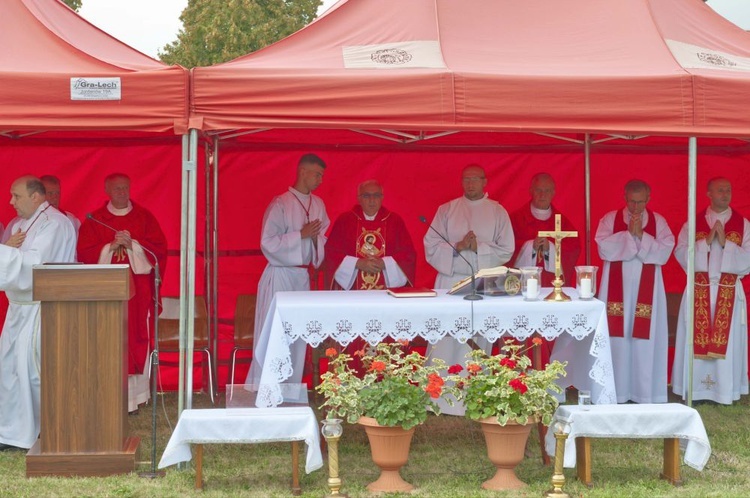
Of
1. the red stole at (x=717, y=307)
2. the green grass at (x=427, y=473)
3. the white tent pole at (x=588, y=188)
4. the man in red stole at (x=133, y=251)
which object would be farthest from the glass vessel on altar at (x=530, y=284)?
the man in red stole at (x=133, y=251)

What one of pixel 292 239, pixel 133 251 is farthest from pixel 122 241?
pixel 292 239

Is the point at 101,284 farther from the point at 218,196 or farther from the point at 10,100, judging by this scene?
the point at 218,196

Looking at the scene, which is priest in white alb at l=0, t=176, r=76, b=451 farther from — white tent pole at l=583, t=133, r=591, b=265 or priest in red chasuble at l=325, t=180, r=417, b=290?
white tent pole at l=583, t=133, r=591, b=265

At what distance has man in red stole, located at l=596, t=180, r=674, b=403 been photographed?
8.11 meters

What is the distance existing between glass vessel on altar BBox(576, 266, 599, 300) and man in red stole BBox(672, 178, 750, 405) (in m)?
2.36

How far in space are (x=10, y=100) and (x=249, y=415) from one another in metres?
2.33

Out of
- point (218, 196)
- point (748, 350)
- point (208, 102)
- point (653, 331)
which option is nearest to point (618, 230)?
point (653, 331)

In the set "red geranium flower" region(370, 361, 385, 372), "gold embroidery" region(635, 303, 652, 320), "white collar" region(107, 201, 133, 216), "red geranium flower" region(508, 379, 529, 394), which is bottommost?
"red geranium flower" region(508, 379, 529, 394)

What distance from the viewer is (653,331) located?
8164mm

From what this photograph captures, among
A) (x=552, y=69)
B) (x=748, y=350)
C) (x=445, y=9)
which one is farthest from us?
(x=748, y=350)

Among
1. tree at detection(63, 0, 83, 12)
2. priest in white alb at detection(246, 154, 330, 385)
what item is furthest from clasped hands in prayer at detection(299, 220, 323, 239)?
tree at detection(63, 0, 83, 12)

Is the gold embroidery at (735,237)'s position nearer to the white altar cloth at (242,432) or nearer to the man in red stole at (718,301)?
the man in red stole at (718,301)

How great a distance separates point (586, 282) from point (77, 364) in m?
3.16

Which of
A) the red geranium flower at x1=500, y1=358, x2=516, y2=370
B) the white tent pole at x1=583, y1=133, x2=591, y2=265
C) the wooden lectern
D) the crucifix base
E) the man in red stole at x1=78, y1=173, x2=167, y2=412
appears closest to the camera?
the red geranium flower at x1=500, y1=358, x2=516, y2=370
